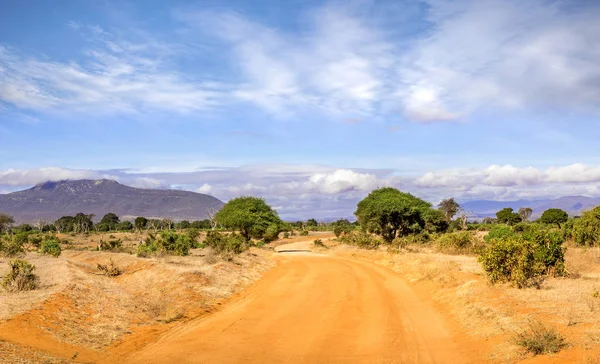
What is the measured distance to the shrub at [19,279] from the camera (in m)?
16.3

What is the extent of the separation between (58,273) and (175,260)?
31.1 feet

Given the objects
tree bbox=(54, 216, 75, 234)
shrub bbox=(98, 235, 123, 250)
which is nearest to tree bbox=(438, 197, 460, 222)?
shrub bbox=(98, 235, 123, 250)

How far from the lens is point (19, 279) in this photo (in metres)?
16.5

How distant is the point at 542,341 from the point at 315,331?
6467mm

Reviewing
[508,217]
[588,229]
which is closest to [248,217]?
[588,229]

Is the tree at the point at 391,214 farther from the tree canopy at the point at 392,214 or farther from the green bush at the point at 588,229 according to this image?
the green bush at the point at 588,229

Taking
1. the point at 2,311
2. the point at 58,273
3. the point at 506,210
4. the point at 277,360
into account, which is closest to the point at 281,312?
the point at 277,360

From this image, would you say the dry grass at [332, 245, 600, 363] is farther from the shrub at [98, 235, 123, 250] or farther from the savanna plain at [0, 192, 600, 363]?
the shrub at [98, 235, 123, 250]

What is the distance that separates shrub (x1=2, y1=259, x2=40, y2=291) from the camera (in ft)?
53.4

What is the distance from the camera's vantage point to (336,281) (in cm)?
2423

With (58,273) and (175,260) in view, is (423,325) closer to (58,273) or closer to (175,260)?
(58,273)

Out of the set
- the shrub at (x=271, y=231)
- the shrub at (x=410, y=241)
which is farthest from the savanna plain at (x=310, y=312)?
the shrub at (x=271, y=231)

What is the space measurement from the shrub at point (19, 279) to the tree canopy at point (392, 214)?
47.0 m

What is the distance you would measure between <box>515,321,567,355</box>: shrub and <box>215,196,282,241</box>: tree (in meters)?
46.5
